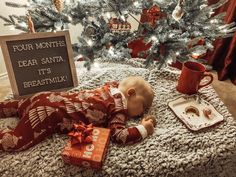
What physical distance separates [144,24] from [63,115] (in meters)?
0.82

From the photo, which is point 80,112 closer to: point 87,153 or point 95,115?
point 95,115

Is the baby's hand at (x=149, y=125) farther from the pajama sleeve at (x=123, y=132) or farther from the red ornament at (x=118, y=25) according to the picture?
the red ornament at (x=118, y=25)

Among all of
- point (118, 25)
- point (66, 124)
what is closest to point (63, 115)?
point (66, 124)

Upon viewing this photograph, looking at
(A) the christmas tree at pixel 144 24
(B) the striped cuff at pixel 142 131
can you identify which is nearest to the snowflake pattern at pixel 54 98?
(B) the striped cuff at pixel 142 131

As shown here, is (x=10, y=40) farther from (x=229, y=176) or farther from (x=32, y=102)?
(x=229, y=176)

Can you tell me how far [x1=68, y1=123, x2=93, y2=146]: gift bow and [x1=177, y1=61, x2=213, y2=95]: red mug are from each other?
22.1 inches

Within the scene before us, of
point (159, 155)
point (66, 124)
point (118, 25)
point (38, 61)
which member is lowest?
point (159, 155)

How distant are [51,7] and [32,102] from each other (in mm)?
648

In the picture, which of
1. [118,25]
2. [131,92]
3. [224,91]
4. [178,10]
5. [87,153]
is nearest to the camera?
[87,153]

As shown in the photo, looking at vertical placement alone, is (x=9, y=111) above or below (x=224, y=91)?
above

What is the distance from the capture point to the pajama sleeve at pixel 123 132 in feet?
3.46

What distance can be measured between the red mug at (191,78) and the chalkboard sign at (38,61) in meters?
0.56

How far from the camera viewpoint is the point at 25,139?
40.3 inches

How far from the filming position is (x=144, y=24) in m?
1.59
